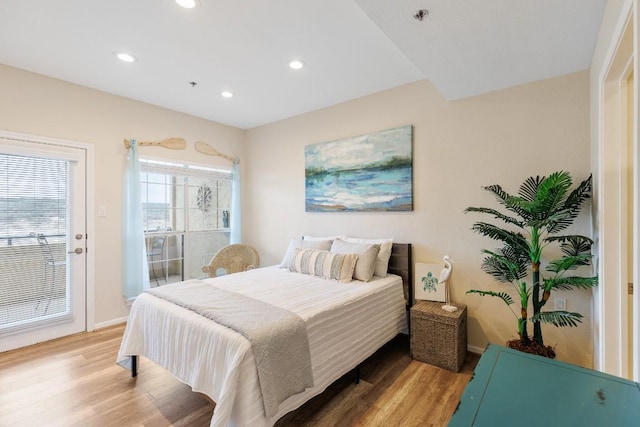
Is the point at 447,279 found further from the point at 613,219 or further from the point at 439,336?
the point at 613,219

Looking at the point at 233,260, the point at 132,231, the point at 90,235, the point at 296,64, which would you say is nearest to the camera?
the point at 296,64

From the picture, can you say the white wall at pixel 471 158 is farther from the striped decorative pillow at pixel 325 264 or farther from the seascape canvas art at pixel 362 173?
the striped decorative pillow at pixel 325 264

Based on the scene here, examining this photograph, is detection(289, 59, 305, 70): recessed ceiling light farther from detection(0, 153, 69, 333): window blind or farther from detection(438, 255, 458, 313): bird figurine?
detection(0, 153, 69, 333): window blind

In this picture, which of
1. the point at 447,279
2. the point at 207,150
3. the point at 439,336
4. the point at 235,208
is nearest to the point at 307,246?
the point at 447,279

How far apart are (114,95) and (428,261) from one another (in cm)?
398

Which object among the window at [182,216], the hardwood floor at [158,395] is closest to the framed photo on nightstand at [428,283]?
the hardwood floor at [158,395]

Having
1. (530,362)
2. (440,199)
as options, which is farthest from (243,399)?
(440,199)

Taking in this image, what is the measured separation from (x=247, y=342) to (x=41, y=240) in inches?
113

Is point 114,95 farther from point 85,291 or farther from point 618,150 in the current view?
point 618,150

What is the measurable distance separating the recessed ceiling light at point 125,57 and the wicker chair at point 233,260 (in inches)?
87.1

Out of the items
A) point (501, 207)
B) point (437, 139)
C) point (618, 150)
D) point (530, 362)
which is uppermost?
point (437, 139)

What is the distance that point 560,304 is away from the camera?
93.8 inches

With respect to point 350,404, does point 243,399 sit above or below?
above

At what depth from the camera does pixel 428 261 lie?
297 cm
